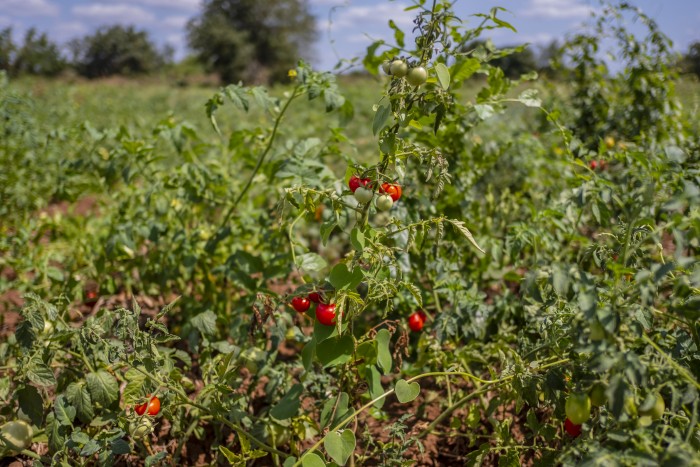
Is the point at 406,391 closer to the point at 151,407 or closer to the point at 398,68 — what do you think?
the point at 151,407

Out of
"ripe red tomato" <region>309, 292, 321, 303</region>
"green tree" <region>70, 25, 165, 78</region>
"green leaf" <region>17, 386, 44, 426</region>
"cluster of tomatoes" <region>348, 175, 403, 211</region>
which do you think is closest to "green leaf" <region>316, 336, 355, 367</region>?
"ripe red tomato" <region>309, 292, 321, 303</region>

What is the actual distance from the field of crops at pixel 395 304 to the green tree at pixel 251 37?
26468 millimetres

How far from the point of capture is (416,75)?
1122 mm

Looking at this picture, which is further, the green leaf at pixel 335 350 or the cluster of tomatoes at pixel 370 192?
the green leaf at pixel 335 350

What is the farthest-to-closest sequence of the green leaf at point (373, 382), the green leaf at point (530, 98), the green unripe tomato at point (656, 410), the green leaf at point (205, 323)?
the green leaf at point (530, 98) < the green leaf at point (205, 323) < the green leaf at point (373, 382) < the green unripe tomato at point (656, 410)

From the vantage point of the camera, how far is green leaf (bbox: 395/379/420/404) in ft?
4.07

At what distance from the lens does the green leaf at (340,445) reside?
1125 mm

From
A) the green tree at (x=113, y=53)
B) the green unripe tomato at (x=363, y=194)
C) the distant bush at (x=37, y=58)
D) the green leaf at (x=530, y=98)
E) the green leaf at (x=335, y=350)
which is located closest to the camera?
the green unripe tomato at (x=363, y=194)

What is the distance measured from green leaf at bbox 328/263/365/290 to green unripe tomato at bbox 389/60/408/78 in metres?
0.46

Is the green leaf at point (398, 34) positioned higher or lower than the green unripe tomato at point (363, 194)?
higher

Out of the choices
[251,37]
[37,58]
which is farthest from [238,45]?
[37,58]

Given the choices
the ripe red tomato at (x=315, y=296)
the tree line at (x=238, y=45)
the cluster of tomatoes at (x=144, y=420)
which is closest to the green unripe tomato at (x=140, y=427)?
the cluster of tomatoes at (x=144, y=420)

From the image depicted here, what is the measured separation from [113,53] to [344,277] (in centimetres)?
3952

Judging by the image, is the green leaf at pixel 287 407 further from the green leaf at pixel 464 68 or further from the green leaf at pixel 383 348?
the green leaf at pixel 464 68
